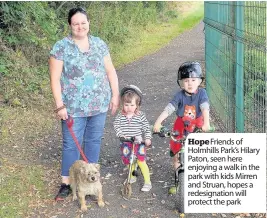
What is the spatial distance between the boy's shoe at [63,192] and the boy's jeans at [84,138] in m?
0.14

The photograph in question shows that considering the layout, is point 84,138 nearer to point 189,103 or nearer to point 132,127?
point 132,127

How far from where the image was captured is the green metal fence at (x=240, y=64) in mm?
5199

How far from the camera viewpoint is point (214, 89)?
8.41 metres

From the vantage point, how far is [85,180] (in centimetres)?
506

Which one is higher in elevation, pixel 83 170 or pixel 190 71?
pixel 190 71

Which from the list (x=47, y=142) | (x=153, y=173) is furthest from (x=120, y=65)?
(x=153, y=173)

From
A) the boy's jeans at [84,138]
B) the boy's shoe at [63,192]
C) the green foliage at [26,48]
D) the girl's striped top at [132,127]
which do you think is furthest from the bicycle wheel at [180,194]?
the green foliage at [26,48]

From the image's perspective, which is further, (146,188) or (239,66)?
(239,66)

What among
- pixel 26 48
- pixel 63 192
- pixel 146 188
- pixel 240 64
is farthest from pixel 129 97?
pixel 26 48

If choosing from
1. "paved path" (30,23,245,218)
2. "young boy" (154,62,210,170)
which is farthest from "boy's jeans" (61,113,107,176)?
"young boy" (154,62,210,170)

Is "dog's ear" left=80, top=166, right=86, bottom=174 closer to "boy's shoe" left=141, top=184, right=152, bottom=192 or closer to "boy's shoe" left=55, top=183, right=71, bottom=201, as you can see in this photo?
"boy's shoe" left=55, top=183, right=71, bottom=201

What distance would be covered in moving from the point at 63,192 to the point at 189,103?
5.61ft

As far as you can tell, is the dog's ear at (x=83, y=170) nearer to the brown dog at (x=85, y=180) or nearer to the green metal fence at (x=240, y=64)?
the brown dog at (x=85, y=180)

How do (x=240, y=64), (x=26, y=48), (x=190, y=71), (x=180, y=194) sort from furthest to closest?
(x=26, y=48)
(x=240, y=64)
(x=190, y=71)
(x=180, y=194)
